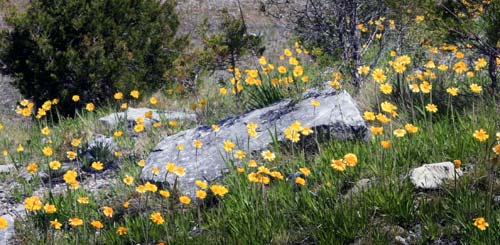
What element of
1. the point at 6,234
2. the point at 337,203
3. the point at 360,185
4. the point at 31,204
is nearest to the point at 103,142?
the point at 6,234

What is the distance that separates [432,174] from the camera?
3.65m

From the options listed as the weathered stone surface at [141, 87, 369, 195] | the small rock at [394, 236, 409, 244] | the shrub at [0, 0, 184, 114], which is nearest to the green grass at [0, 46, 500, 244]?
the small rock at [394, 236, 409, 244]

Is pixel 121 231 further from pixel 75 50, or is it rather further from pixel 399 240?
pixel 75 50

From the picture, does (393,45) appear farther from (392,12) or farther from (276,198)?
(276,198)

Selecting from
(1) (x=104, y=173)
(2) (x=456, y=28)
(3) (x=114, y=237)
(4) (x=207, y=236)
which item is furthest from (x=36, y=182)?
(2) (x=456, y=28)

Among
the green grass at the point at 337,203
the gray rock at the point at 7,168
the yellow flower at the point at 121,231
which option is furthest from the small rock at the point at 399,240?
the gray rock at the point at 7,168

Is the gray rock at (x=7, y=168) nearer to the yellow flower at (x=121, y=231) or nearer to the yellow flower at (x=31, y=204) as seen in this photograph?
the yellow flower at (x=31, y=204)

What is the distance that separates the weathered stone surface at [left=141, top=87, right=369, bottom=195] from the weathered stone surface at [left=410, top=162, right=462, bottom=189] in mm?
965

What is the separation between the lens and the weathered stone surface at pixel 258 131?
4.66 metres

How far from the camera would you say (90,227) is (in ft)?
14.0

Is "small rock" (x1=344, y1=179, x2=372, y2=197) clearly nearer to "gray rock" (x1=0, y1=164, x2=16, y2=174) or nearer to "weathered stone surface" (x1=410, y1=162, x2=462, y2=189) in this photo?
"weathered stone surface" (x1=410, y1=162, x2=462, y2=189)

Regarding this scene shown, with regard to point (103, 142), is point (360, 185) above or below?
above

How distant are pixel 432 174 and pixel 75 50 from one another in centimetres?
704

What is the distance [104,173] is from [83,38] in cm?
436
